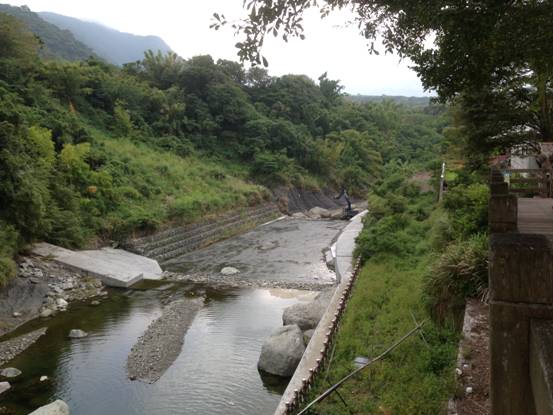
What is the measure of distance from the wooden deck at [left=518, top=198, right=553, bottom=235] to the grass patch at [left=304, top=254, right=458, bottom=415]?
2.47m

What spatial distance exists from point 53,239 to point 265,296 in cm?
982

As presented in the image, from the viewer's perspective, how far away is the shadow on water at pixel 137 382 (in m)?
8.70

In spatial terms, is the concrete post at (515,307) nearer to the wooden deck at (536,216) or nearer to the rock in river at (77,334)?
the wooden deck at (536,216)

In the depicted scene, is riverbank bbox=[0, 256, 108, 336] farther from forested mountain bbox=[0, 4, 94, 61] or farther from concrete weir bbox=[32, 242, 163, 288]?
forested mountain bbox=[0, 4, 94, 61]

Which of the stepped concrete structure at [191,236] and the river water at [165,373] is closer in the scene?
the river water at [165,373]

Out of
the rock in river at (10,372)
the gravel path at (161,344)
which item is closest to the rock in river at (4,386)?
the rock in river at (10,372)

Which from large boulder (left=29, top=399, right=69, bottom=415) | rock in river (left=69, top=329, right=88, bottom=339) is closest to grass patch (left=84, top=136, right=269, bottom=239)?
rock in river (left=69, top=329, right=88, bottom=339)

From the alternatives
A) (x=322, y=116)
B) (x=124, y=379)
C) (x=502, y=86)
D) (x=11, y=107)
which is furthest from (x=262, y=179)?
(x=124, y=379)

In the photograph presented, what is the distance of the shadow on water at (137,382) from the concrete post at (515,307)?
757 centimetres

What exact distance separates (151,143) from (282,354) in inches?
1147

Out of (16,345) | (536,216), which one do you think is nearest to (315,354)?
(536,216)

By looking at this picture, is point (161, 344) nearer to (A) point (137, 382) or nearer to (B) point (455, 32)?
(A) point (137, 382)

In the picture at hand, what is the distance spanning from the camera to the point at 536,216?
9.34 m

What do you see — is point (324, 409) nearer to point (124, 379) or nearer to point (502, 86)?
point (124, 379)
